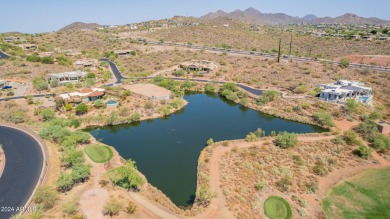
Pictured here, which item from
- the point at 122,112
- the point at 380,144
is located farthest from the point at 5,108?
the point at 380,144

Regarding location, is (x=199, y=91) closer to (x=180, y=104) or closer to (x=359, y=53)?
(x=180, y=104)

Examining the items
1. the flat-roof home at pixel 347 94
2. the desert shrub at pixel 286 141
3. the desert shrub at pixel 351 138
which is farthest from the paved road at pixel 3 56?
the desert shrub at pixel 351 138

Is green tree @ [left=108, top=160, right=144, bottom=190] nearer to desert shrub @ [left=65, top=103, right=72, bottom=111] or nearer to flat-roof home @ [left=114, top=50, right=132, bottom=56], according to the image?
desert shrub @ [left=65, top=103, right=72, bottom=111]

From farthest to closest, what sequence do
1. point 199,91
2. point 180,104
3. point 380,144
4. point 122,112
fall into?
1. point 199,91
2. point 180,104
3. point 122,112
4. point 380,144

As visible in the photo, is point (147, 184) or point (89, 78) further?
point (89, 78)

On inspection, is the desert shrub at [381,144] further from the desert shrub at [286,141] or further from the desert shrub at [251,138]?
the desert shrub at [251,138]

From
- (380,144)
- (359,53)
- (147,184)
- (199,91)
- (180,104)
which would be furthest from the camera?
(359,53)

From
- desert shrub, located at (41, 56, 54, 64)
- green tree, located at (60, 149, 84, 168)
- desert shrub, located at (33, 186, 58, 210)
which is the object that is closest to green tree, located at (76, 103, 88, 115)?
green tree, located at (60, 149, 84, 168)
